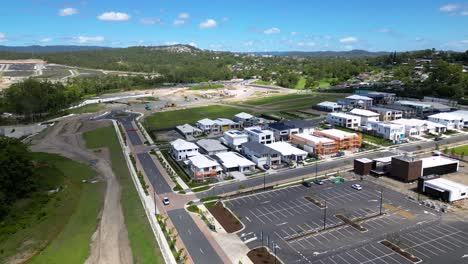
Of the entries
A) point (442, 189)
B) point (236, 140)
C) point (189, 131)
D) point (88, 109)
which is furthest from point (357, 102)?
point (88, 109)

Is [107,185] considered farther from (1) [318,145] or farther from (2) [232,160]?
(1) [318,145]

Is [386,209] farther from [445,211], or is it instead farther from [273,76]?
[273,76]

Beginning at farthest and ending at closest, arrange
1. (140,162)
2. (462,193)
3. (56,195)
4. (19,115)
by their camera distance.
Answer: (19,115) < (140,162) < (56,195) < (462,193)

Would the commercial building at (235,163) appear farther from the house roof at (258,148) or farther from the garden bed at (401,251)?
the garden bed at (401,251)

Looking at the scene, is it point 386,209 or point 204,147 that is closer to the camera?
point 386,209

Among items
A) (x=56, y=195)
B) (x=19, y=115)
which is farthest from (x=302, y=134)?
(x=19, y=115)

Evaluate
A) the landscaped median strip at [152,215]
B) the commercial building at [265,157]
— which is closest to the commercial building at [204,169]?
the commercial building at [265,157]
